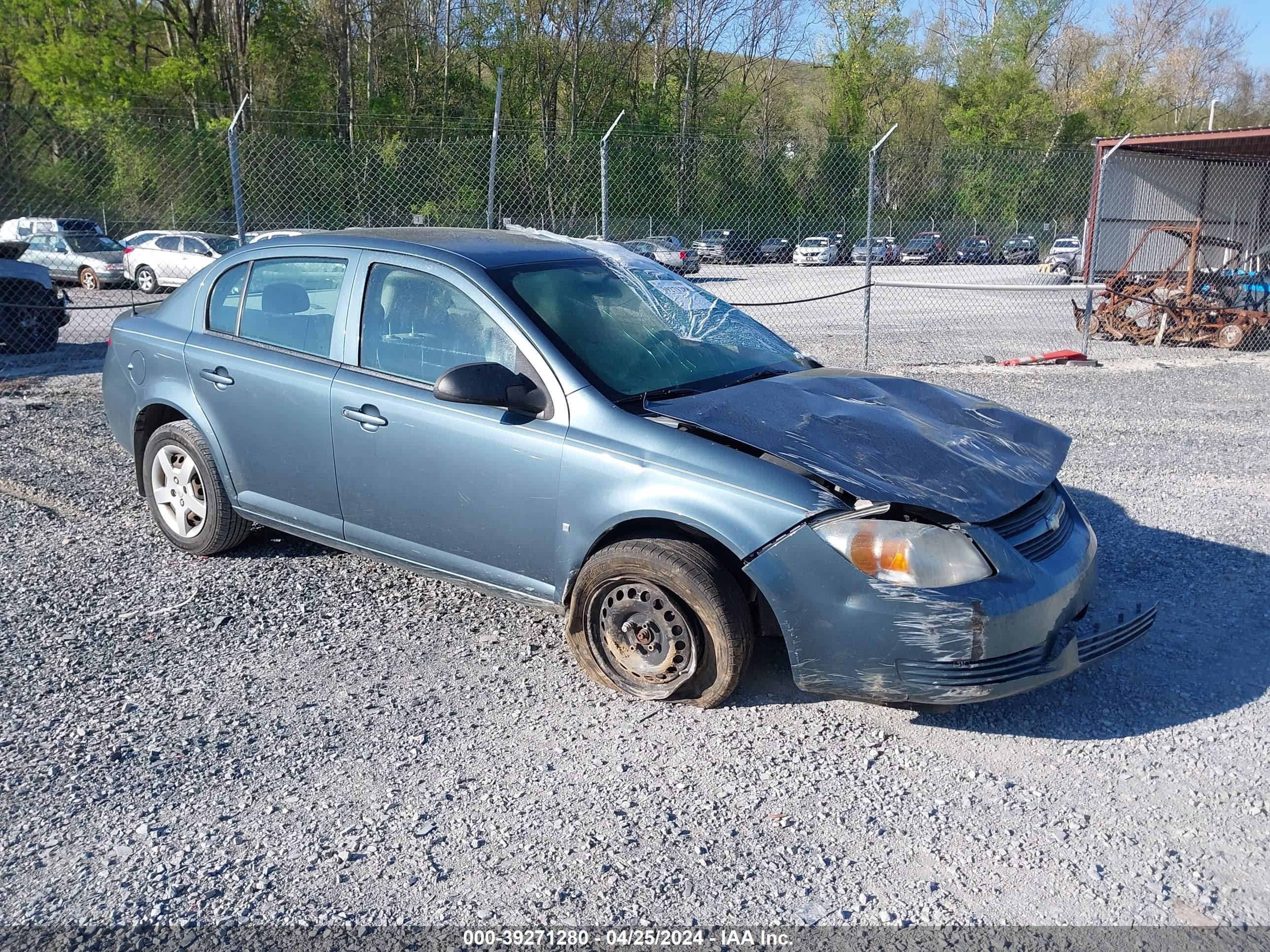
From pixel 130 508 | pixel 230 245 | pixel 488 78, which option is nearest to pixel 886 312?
pixel 230 245

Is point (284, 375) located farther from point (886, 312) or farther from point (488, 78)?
point (488, 78)

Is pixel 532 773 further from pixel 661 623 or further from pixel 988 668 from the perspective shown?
pixel 988 668

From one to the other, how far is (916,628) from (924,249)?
28.0 m

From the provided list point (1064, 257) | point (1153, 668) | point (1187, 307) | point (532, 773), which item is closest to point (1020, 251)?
point (1064, 257)

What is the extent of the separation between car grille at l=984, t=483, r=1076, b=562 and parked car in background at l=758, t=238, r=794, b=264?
23248 millimetres

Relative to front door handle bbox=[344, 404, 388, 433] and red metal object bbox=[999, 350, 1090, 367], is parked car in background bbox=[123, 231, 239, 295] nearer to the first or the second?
red metal object bbox=[999, 350, 1090, 367]

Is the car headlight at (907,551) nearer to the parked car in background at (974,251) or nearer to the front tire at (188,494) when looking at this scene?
the front tire at (188,494)

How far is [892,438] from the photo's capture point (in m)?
3.87

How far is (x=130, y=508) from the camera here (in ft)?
20.0

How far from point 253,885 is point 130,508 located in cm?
392

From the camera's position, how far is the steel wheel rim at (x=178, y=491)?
5156 millimetres

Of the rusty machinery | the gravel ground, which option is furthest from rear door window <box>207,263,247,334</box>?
the rusty machinery

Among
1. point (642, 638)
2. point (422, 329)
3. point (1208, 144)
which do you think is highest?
point (1208, 144)

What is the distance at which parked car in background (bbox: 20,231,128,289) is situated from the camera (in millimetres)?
24000
